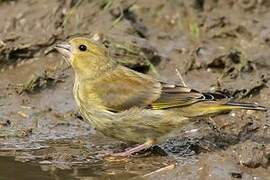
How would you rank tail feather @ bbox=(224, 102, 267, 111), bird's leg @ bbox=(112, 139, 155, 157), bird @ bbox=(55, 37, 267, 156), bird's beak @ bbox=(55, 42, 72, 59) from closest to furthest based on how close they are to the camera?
1. tail feather @ bbox=(224, 102, 267, 111)
2. bird @ bbox=(55, 37, 267, 156)
3. bird's leg @ bbox=(112, 139, 155, 157)
4. bird's beak @ bbox=(55, 42, 72, 59)

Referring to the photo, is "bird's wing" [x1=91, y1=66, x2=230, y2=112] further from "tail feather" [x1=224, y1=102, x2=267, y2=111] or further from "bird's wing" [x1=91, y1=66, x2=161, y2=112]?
"tail feather" [x1=224, y1=102, x2=267, y2=111]

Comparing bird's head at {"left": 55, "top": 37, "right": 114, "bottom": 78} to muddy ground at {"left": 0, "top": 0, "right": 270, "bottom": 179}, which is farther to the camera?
bird's head at {"left": 55, "top": 37, "right": 114, "bottom": 78}

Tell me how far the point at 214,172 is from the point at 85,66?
190 cm

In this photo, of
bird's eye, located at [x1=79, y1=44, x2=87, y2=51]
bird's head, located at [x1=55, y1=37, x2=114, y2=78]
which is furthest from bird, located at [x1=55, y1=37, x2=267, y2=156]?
bird's eye, located at [x1=79, y1=44, x2=87, y2=51]

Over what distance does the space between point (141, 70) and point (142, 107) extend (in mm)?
1998

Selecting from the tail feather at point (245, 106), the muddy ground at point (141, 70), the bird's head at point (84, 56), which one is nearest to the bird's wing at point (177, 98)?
the tail feather at point (245, 106)

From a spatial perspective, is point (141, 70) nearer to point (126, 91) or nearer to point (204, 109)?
point (126, 91)

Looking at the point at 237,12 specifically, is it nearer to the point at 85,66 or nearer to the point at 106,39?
the point at 106,39

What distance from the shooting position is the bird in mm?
7852

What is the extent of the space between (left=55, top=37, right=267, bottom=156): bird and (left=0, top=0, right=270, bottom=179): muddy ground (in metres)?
0.27

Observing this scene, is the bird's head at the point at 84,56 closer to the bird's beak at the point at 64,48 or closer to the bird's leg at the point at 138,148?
the bird's beak at the point at 64,48

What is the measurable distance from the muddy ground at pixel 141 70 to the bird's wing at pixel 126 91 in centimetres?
54

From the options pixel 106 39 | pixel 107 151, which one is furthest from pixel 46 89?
pixel 107 151

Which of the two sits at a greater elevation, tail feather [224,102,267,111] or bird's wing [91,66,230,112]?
bird's wing [91,66,230,112]
